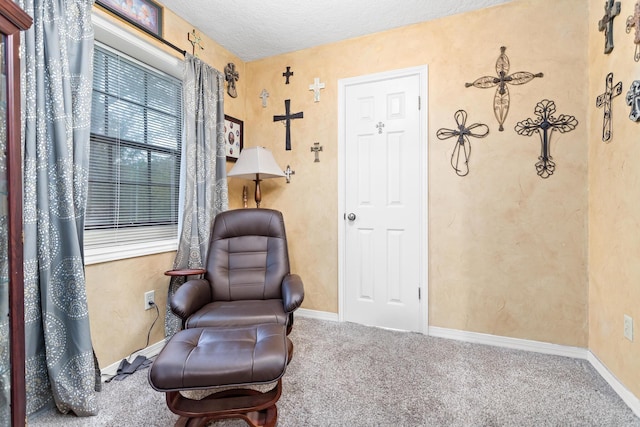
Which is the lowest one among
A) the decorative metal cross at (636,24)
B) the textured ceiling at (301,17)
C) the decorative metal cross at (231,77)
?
the decorative metal cross at (636,24)

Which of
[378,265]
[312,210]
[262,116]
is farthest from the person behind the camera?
[262,116]

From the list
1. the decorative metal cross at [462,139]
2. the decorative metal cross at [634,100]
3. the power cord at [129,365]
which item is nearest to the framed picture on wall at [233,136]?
the power cord at [129,365]

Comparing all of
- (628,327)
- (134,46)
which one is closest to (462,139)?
(628,327)

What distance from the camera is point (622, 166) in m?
1.57

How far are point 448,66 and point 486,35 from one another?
31 cm

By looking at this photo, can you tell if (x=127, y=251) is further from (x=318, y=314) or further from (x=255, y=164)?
(x=318, y=314)

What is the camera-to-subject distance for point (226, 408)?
1270 mm

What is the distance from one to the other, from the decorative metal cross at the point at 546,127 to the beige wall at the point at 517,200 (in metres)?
0.04

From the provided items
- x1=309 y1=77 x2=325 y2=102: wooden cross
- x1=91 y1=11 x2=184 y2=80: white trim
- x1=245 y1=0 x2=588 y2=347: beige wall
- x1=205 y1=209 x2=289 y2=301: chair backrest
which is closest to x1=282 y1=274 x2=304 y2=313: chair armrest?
x1=205 y1=209 x2=289 y2=301: chair backrest

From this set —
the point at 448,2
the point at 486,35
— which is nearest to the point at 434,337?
the point at 486,35

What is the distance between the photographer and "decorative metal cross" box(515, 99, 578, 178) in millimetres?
2002

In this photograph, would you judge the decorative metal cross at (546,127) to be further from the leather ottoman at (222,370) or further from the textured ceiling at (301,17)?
the leather ottoman at (222,370)

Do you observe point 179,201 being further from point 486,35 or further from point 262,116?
point 486,35

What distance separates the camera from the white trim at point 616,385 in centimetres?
145
